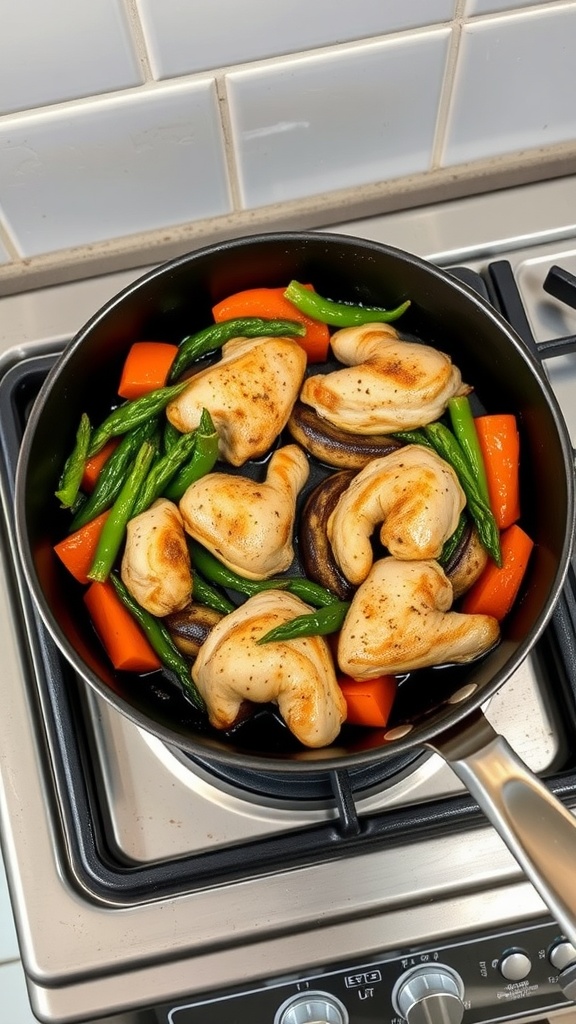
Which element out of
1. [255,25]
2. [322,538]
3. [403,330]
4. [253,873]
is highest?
[255,25]

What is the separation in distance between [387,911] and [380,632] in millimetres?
335

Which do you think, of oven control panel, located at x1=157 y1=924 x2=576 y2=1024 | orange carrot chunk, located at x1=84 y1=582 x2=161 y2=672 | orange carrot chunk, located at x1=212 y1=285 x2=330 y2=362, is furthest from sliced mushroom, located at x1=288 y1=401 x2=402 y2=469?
oven control panel, located at x1=157 y1=924 x2=576 y2=1024

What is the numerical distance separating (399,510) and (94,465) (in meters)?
0.42

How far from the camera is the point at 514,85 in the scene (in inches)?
47.7

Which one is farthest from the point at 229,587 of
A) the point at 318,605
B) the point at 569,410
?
the point at 569,410

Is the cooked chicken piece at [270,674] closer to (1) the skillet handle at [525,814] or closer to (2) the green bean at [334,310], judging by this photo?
(1) the skillet handle at [525,814]

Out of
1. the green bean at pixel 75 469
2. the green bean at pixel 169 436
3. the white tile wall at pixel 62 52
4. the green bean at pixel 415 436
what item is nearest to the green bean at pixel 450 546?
the green bean at pixel 415 436

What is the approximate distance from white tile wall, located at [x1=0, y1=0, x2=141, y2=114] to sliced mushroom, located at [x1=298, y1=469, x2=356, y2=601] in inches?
22.5

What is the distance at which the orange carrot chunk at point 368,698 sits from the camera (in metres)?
1.08

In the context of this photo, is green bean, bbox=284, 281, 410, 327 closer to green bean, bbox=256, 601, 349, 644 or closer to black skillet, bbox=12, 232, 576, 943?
black skillet, bbox=12, 232, 576, 943

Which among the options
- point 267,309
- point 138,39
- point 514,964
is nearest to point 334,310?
point 267,309

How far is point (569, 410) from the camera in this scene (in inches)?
49.2

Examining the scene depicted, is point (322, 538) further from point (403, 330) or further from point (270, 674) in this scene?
point (403, 330)

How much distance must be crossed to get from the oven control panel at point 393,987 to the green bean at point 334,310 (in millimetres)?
804
